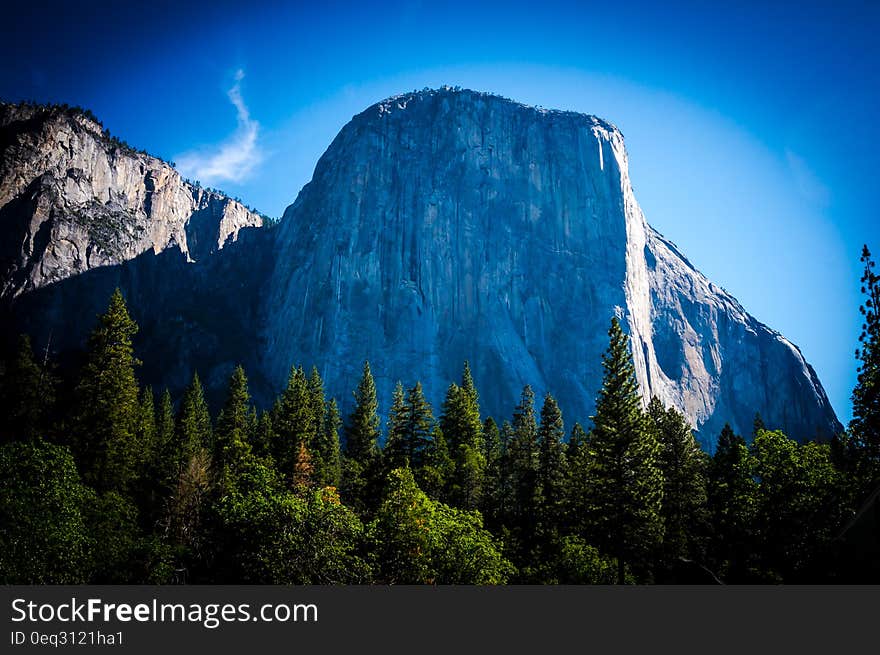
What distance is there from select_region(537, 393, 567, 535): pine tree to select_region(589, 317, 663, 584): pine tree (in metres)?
6.94

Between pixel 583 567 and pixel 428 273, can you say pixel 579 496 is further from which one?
pixel 428 273

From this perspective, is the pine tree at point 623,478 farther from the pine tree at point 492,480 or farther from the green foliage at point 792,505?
the pine tree at point 492,480

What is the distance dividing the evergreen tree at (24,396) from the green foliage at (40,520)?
19.4 metres

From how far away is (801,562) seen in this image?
2400 centimetres

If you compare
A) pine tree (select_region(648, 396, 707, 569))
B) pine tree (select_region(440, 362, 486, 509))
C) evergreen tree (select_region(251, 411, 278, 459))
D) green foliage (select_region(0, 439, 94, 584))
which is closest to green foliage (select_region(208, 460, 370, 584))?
green foliage (select_region(0, 439, 94, 584))

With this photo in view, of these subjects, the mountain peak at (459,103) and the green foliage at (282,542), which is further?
the mountain peak at (459,103)

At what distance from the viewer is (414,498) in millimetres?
22078

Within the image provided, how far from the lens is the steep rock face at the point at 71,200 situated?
4525 inches

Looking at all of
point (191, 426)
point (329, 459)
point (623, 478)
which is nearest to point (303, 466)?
point (329, 459)

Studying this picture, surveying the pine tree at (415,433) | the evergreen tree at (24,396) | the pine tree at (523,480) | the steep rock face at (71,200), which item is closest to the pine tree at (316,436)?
the pine tree at (415,433)

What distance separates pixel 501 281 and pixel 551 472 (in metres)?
93.0
